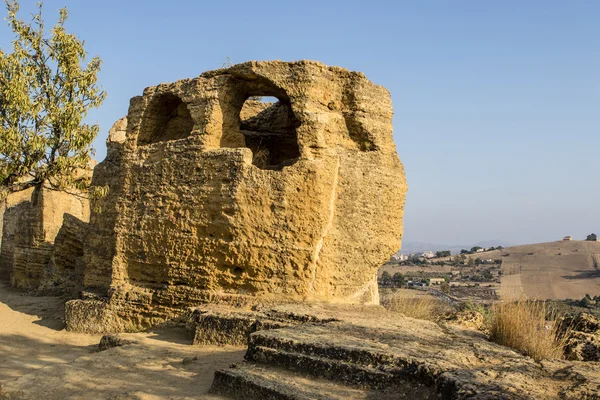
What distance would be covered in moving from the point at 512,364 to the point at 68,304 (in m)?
7.12

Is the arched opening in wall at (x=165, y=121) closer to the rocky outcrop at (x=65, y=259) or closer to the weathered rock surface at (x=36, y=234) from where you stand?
the rocky outcrop at (x=65, y=259)

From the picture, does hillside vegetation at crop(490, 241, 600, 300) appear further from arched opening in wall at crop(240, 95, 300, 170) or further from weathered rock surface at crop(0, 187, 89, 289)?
weathered rock surface at crop(0, 187, 89, 289)

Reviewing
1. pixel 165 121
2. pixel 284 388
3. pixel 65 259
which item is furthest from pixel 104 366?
pixel 65 259

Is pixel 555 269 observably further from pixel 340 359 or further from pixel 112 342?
pixel 340 359

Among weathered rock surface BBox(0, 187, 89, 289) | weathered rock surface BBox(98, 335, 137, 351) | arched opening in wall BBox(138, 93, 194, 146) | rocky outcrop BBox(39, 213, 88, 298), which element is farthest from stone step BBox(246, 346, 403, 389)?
weathered rock surface BBox(0, 187, 89, 289)

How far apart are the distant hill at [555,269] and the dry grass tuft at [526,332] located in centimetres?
2219

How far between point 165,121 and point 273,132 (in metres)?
1.93

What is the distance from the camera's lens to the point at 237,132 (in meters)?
8.52

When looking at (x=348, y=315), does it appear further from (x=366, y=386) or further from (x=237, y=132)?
(x=237, y=132)

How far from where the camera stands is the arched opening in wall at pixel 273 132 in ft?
30.6

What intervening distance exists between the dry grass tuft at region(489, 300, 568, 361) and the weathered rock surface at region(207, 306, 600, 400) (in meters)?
0.48

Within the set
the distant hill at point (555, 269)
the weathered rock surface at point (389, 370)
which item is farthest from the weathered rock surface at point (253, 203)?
the distant hill at point (555, 269)

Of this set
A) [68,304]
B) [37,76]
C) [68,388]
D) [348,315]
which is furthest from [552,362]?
[37,76]

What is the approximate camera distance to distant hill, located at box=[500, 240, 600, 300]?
33.7 m
